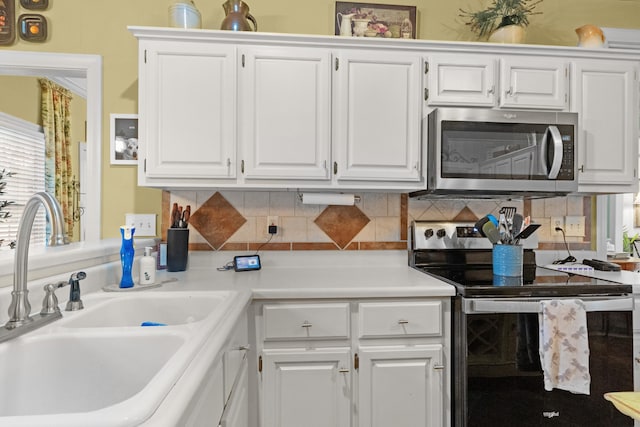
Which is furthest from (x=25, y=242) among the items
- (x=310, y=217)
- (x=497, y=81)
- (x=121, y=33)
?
(x=497, y=81)

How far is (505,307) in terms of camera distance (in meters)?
1.58

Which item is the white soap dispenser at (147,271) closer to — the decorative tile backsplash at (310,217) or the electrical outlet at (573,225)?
the decorative tile backsplash at (310,217)

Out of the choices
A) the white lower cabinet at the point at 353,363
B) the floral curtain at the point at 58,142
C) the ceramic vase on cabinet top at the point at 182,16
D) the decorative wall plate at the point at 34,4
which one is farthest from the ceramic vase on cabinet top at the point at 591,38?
the floral curtain at the point at 58,142

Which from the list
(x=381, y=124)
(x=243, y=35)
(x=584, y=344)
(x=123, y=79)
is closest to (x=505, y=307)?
(x=584, y=344)

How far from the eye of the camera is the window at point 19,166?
11.6ft

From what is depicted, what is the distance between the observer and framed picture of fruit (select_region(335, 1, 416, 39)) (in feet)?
7.46

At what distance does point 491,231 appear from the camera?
1879 mm

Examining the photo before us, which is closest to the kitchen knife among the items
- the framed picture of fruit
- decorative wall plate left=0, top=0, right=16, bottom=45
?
the framed picture of fruit

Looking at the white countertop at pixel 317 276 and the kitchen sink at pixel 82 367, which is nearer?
the kitchen sink at pixel 82 367

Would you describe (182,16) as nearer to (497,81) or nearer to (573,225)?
(497,81)

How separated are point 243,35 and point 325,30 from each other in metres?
0.63

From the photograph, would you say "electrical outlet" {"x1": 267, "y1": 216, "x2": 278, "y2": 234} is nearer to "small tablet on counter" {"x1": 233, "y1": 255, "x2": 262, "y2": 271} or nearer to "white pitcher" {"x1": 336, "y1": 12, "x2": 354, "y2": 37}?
"small tablet on counter" {"x1": 233, "y1": 255, "x2": 262, "y2": 271}

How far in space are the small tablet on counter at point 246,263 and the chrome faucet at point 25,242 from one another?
1084mm

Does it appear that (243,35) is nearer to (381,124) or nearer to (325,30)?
(325,30)
